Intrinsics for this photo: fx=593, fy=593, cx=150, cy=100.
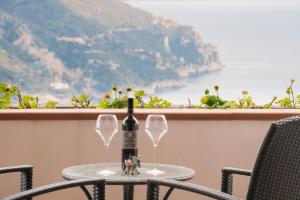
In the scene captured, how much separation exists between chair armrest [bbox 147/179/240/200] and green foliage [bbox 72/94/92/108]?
2.08 meters

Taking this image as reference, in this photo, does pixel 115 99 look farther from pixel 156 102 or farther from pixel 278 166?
pixel 278 166

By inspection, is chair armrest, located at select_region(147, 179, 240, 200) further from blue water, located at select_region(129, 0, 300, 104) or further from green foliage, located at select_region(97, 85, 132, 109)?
blue water, located at select_region(129, 0, 300, 104)

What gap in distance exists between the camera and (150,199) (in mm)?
2166

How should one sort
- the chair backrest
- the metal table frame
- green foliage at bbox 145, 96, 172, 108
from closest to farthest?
the chair backrest, the metal table frame, green foliage at bbox 145, 96, 172, 108

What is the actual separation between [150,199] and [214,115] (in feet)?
5.22

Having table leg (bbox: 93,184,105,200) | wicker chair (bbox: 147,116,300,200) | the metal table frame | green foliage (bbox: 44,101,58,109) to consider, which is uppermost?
green foliage (bbox: 44,101,58,109)

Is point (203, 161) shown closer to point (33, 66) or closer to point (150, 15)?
point (150, 15)

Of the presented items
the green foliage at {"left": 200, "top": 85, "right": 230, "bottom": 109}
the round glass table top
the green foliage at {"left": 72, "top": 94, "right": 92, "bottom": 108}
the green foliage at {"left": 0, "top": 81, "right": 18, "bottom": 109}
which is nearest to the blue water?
the green foliage at {"left": 200, "top": 85, "right": 230, "bottom": 109}

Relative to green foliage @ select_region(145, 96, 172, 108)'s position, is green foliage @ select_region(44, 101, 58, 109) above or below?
below

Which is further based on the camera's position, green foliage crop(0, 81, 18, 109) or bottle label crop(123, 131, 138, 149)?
green foliage crop(0, 81, 18, 109)

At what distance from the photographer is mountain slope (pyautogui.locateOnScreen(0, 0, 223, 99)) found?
17594mm

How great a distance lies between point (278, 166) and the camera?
1838 millimetres

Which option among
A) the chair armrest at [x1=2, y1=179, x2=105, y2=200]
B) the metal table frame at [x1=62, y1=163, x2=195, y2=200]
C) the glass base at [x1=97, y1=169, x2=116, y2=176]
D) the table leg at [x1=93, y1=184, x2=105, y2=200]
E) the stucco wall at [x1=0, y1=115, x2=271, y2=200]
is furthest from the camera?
the stucco wall at [x1=0, y1=115, x2=271, y2=200]

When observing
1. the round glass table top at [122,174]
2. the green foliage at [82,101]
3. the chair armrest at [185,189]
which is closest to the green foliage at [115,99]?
the green foliage at [82,101]
